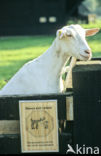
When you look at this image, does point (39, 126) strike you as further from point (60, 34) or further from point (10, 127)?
point (60, 34)

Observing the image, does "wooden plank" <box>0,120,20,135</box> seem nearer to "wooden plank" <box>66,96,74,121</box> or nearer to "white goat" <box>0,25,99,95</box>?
"wooden plank" <box>66,96,74,121</box>

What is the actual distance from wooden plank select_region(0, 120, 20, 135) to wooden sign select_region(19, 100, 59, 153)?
0.55 feet

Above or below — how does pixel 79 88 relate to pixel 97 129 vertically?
above

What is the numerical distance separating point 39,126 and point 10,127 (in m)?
0.33

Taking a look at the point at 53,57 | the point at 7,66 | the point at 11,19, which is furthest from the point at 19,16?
the point at 53,57

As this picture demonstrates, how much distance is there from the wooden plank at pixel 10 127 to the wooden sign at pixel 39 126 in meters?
0.17

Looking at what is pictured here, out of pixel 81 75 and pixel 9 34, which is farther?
pixel 9 34

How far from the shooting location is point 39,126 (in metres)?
3.22

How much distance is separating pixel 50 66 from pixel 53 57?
0.11m

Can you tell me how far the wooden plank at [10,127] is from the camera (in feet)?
11.1

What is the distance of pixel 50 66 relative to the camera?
4.09 m

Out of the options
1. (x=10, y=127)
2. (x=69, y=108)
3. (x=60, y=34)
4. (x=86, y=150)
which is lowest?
(x=86, y=150)

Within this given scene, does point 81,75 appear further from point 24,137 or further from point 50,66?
point 50,66

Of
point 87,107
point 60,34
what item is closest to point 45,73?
point 60,34
